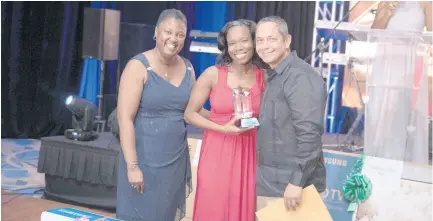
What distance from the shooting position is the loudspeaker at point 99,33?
5.31m

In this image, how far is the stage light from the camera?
4320 millimetres

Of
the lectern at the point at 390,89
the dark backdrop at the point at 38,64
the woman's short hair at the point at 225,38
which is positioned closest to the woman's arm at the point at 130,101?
the woman's short hair at the point at 225,38

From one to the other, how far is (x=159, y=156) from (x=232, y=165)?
299 millimetres

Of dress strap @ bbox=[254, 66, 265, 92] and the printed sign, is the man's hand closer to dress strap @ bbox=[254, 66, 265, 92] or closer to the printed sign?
dress strap @ bbox=[254, 66, 265, 92]

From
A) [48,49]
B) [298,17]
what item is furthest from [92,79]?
[298,17]

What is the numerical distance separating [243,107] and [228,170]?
11.2 inches

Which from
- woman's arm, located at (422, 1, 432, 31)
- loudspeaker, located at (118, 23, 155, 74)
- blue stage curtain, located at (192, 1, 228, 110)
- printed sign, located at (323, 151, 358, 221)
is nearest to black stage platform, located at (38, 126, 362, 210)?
printed sign, located at (323, 151, 358, 221)

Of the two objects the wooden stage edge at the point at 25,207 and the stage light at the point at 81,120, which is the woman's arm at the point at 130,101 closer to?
the wooden stage edge at the point at 25,207

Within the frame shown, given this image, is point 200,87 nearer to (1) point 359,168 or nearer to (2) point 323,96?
(2) point 323,96

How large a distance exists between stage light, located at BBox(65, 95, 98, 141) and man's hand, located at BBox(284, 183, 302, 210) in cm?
250

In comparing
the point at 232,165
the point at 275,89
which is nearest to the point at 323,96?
the point at 275,89

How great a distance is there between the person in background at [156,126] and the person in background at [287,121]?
349 millimetres

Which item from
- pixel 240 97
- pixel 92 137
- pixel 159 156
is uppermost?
pixel 240 97

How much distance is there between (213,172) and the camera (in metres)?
2.40
